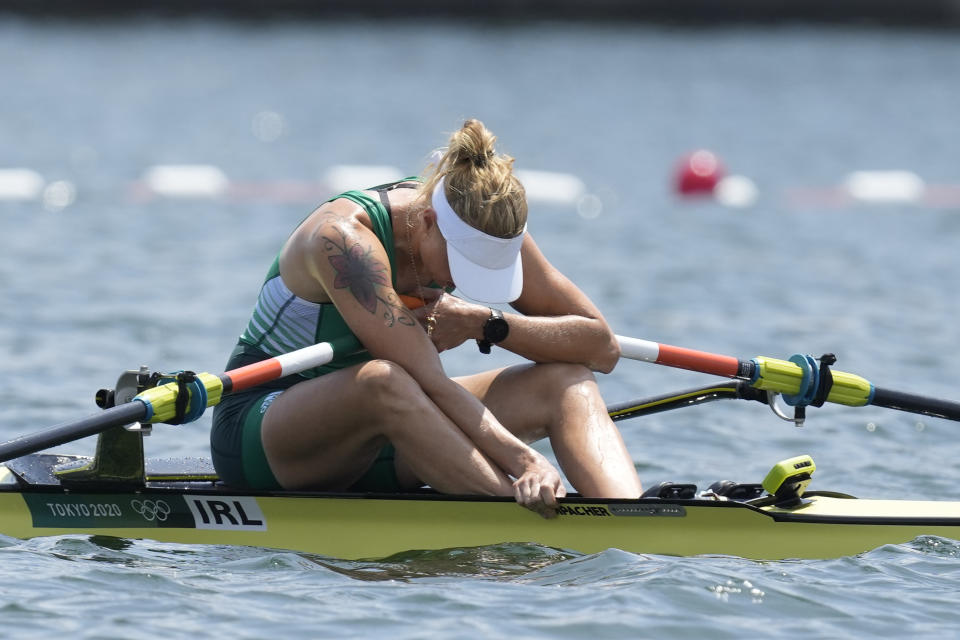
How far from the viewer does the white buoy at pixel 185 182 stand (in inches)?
720

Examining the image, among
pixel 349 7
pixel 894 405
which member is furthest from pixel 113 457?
pixel 349 7

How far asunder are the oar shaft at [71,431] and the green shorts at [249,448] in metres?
0.43

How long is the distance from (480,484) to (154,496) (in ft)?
3.96

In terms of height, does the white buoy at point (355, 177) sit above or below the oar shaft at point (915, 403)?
above

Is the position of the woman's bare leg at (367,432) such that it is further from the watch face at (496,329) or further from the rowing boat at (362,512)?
the watch face at (496,329)

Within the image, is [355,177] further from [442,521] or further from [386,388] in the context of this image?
[386,388]

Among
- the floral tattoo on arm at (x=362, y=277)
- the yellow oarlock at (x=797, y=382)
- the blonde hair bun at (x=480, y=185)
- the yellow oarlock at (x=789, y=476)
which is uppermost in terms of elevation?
the blonde hair bun at (x=480, y=185)

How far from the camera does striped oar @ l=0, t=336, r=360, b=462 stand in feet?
16.6

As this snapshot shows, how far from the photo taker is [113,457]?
17.7 ft

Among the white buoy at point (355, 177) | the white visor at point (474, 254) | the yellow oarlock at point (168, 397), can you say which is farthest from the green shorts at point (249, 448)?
the white buoy at point (355, 177)

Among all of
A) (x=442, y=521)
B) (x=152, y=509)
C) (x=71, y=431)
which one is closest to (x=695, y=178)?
(x=442, y=521)

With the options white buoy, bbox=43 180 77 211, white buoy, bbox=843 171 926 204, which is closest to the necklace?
white buoy, bbox=43 180 77 211

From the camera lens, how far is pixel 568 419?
5418 mm

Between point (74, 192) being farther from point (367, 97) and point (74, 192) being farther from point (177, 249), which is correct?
point (367, 97)
